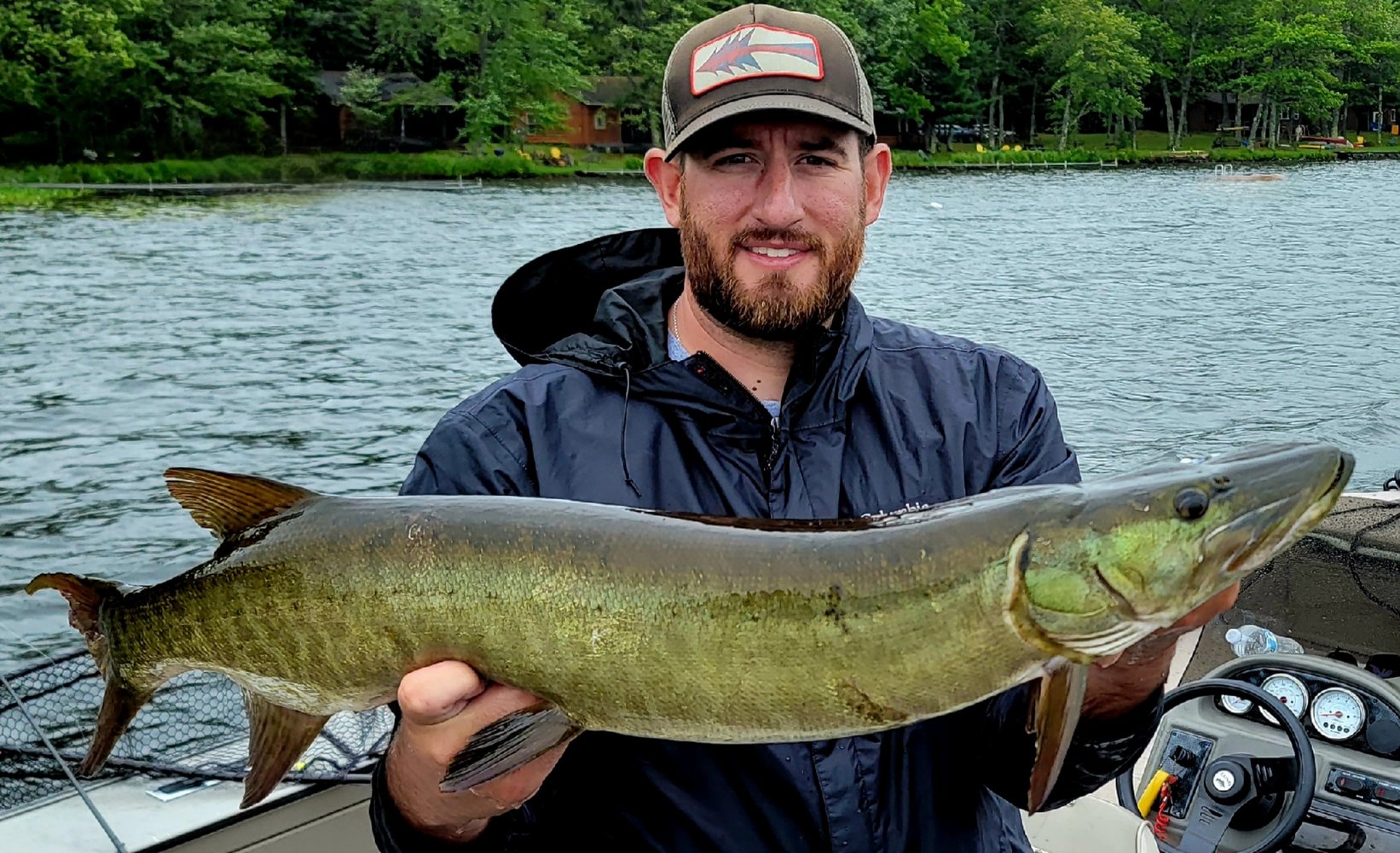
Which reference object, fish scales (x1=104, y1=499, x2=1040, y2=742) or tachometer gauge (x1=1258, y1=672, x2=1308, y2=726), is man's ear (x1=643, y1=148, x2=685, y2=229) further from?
tachometer gauge (x1=1258, y1=672, x2=1308, y2=726)

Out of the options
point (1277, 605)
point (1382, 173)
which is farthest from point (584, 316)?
point (1382, 173)

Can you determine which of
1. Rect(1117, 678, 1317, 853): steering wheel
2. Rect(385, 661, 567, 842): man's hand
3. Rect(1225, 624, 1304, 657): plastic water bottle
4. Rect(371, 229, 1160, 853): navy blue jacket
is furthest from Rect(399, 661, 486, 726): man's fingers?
Rect(1225, 624, 1304, 657): plastic water bottle

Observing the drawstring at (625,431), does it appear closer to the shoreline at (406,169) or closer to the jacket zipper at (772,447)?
the jacket zipper at (772,447)

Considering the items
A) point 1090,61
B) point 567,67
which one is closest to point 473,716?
point 567,67

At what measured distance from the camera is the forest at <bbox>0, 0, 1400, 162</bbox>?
53.0m

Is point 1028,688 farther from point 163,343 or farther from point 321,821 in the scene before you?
point 163,343

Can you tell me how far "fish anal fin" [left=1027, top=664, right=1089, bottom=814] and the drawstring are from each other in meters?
0.89

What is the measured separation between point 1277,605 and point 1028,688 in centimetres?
354

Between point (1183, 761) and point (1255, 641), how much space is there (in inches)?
42.2

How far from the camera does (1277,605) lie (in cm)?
538

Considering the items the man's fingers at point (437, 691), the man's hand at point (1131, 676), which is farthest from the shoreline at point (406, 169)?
the man's hand at point (1131, 676)

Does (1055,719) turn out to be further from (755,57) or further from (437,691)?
(755,57)

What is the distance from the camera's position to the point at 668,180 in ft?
9.74

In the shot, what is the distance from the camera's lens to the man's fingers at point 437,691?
2082mm
